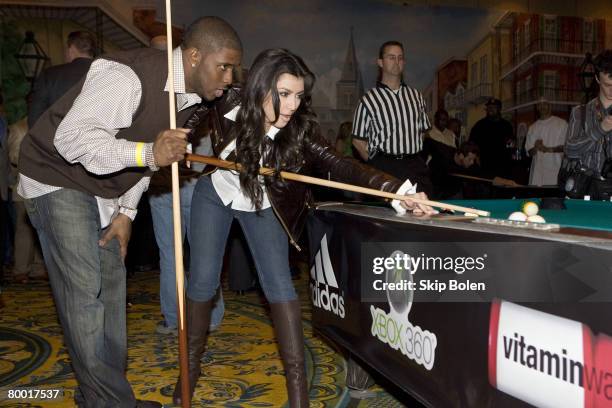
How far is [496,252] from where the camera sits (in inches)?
69.9

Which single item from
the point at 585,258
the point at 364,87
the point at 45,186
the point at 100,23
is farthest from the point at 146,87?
the point at 364,87

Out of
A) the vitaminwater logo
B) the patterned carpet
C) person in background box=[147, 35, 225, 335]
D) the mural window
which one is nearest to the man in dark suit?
person in background box=[147, 35, 225, 335]

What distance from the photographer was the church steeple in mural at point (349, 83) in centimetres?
975

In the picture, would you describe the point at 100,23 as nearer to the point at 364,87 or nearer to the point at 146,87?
the point at 364,87

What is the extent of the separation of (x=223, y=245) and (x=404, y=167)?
86.9 inches

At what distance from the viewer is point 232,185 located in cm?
265

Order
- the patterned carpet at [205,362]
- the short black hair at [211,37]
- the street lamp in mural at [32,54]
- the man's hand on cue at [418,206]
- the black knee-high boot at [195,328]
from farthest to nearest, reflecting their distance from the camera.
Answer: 1. the street lamp in mural at [32,54]
2. the patterned carpet at [205,362]
3. the black knee-high boot at [195,328]
4. the man's hand on cue at [418,206]
5. the short black hair at [211,37]

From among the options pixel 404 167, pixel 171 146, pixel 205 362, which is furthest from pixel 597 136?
pixel 171 146

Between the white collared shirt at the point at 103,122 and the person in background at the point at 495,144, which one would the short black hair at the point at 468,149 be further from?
the white collared shirt at the point at 103,122

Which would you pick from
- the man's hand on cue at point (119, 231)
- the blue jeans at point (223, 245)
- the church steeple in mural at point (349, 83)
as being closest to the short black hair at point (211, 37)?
the blue jeans at point (223, 245)

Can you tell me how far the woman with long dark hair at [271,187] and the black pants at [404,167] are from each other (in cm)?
191

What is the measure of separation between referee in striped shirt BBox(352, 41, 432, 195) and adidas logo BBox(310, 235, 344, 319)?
1.75 meters

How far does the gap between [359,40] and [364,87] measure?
700 millimetres

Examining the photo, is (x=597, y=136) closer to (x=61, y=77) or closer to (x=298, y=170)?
(x=298, y=170)
